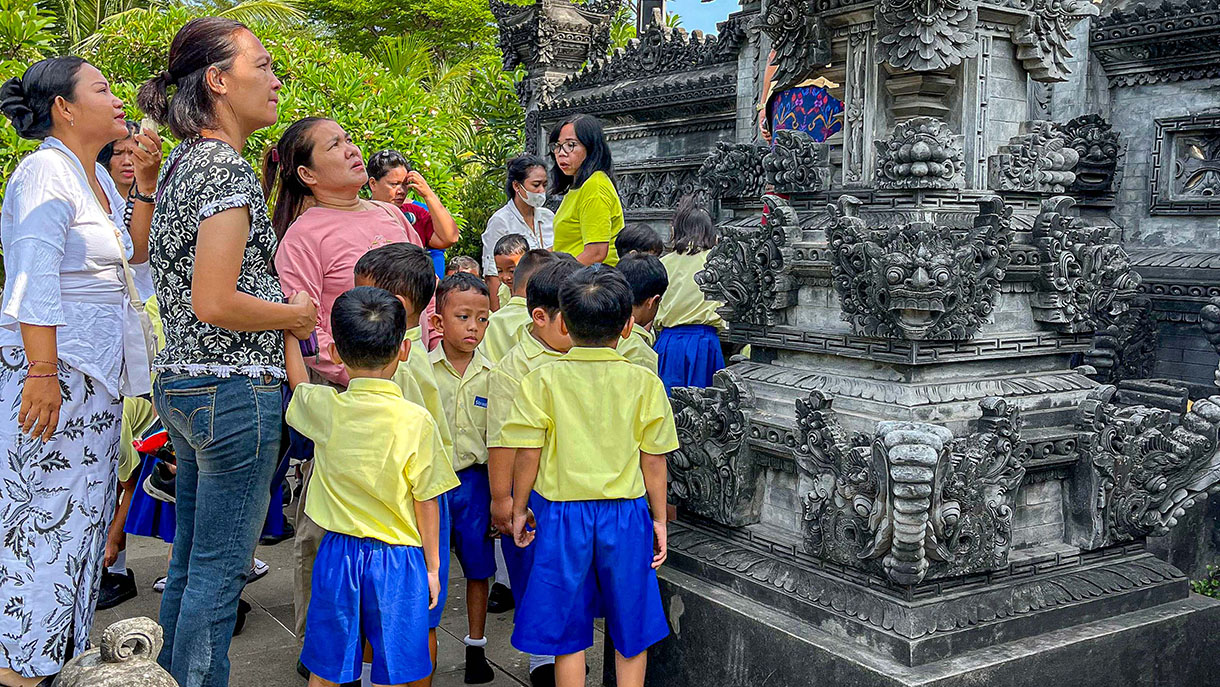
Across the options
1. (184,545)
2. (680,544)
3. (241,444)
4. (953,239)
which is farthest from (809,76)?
(184,545)

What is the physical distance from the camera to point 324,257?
3.74m

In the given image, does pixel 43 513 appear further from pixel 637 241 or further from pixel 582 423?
pixel 637 241

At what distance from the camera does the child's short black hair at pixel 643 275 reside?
4.66 metres

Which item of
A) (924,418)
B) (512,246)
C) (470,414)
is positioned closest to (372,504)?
(470,414)

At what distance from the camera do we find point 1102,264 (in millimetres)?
3486

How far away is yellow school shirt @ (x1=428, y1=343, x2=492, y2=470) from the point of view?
3.88m

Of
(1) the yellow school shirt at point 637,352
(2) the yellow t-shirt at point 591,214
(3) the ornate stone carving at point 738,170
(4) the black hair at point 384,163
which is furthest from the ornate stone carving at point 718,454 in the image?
(4) the black hair at point 384,163

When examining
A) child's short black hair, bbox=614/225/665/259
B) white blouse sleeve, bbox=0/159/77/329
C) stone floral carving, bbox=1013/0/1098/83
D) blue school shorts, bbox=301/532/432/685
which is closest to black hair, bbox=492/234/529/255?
child's short black hair, bbox=614/225/665/259

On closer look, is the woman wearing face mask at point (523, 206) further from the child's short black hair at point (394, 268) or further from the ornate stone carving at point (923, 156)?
the ornate stone carving at point (923, 156)

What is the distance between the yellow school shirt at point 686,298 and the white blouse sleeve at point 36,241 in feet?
9.91

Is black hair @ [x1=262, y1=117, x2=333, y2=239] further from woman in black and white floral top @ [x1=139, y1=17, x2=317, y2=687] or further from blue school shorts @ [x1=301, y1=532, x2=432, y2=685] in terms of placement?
blue school shorts @ [x1=301, y1=532, x2=432, y2=685]

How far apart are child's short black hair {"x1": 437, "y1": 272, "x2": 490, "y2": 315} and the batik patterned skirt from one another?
1153 mm

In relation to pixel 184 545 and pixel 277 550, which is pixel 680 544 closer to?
pixel 184 545

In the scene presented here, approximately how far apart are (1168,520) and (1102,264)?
33.9 inches
